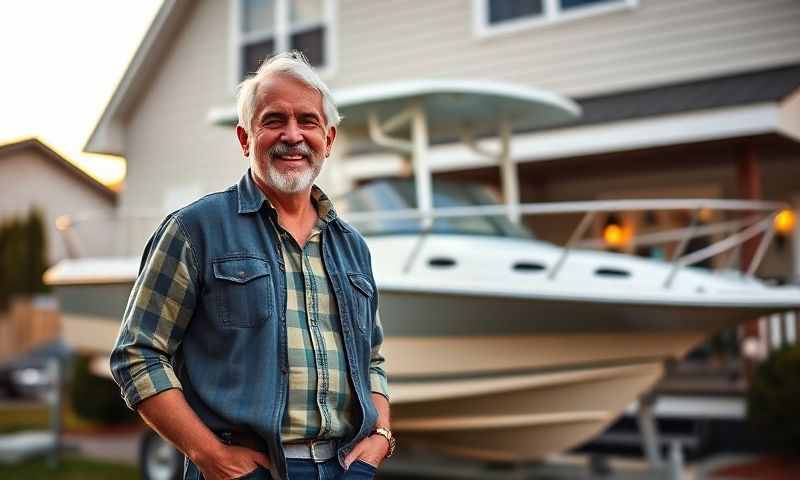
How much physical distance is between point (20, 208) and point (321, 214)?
2206 centimetres

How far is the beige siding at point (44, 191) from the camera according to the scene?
22.0m

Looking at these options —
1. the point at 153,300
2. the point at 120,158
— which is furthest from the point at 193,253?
the point at 120,158

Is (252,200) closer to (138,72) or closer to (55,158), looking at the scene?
(138,72)

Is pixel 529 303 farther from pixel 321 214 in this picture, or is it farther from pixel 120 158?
pixel 120 158

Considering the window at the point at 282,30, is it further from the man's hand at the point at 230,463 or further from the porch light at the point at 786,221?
the man's hand at the point at 230,463

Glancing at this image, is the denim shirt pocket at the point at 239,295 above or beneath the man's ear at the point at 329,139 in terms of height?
beneath

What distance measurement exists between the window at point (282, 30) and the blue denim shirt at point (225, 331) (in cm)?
926

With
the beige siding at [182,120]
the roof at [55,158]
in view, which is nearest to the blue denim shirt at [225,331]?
the beige siding at [182,120]

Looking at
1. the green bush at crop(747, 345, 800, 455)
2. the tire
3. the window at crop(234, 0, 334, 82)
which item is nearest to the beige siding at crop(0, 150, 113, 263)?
the window at crop(234, 0, 334, 82)

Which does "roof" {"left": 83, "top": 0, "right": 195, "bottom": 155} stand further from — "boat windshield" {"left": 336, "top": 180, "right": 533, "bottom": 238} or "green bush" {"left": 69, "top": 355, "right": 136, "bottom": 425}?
"boat windshield" {"left": 336, "top": 180, "right": 533, "bottom": 238}

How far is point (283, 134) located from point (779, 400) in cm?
635

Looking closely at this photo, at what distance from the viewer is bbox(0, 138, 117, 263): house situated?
22047 mm

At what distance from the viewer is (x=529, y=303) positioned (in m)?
5.41

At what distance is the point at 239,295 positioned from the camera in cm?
180
